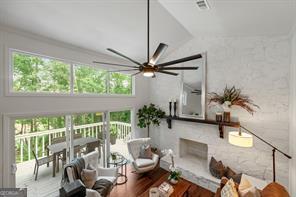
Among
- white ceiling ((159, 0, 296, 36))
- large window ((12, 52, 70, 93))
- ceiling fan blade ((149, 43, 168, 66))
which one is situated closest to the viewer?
ceiling fan blade ((149, 43, 168, 66))

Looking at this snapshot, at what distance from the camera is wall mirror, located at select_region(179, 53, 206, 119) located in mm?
4582

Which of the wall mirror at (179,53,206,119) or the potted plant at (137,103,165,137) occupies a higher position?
the wall mirror at (179,53,206,119)

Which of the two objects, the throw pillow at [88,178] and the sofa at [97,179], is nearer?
the sofa at [97,179]

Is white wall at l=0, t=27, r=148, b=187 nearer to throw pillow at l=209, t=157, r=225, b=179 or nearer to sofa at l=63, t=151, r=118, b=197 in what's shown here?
→ sofa at l=63, t=151, r=118, b=197

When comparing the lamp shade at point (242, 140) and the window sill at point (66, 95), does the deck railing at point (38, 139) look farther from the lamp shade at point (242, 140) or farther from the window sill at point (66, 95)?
the lamp shade at point (242, 140)

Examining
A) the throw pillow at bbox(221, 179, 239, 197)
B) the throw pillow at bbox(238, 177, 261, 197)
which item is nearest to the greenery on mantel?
the throw pillow at bbox(238, 177, 261, 197)

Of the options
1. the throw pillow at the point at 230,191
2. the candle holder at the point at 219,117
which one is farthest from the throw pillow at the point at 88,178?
the candle holder at the point at 219,117

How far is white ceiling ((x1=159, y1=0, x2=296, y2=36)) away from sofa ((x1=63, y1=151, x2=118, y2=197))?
3539mm

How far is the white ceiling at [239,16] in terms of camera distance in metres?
2.54

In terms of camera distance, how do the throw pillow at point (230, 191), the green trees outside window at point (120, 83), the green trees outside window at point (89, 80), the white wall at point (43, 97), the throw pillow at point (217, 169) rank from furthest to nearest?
the green trees outside window at point (120, 83) < the green trees outside window at point (89, 80) < the throw pillow at point (217, 169) < the white wall at point (43, 97) < the throw pillow at point (230, 191)

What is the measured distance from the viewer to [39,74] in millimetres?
3410

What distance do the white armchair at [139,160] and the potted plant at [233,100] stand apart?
89.3 inches

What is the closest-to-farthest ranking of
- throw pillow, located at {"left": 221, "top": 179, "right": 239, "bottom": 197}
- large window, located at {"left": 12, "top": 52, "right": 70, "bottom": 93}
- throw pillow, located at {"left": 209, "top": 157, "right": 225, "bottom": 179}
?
throw pillow, located at {"left": 221, "top": 179, "right": 239, "bottom": 197}, large window, located at {"left": 12, "top": 52, "right": 70, "bottom": 93}, throw pillow, located at {"left": 209, "top": 157, "right": 225, "bottom": 179}

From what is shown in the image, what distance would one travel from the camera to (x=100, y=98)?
446 cm
